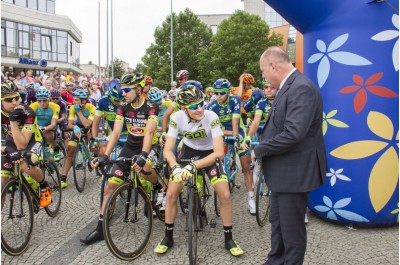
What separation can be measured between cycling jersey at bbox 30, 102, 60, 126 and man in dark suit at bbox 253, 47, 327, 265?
554 cm

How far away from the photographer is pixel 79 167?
715 centimetres

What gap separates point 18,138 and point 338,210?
14.0ft

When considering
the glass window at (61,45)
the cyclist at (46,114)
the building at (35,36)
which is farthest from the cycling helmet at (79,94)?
the glass window at (61,45)

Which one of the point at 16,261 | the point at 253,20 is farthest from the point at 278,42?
the point at 16,261

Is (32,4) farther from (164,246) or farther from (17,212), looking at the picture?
(164,246)

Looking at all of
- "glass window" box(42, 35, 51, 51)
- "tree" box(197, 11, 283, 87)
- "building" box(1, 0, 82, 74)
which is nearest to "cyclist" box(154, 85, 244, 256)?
"tree" box(197, 11, 283, 87)

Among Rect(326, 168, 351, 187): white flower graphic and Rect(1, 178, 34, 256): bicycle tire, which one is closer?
Rect(1, 178, 34, 256): bicycle tire

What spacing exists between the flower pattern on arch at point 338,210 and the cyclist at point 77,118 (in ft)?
15.5

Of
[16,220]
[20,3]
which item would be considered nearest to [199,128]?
[16,220]

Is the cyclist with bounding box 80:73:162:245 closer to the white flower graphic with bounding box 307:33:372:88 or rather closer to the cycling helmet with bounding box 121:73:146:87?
the cycling helmet with bounding box 121:73:146:87

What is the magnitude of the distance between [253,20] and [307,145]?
39.3 meters

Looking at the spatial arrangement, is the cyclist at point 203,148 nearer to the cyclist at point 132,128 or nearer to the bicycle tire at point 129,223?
the bicycle tire at point 129,223

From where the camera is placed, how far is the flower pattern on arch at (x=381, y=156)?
15.4 ft

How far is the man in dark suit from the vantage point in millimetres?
2820
